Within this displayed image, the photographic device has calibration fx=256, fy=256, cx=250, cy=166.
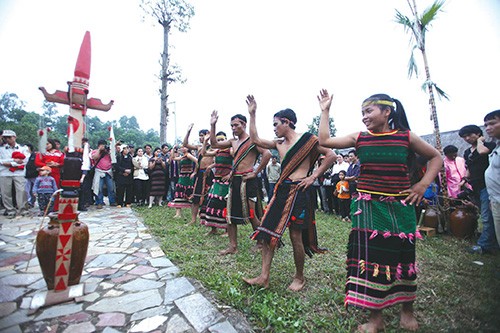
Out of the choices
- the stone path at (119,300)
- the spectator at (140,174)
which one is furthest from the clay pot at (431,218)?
the spectator at (140,174)

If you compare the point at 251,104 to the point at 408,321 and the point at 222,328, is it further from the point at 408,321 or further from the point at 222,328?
the point at 408,321

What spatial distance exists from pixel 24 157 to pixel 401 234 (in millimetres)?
9192

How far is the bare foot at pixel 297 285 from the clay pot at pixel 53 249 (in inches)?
93.4

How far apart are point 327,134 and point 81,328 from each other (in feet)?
9.15

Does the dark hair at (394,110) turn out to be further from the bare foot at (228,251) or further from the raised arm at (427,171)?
the bare foot at (228,251)

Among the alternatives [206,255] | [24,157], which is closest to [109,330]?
[206,255]

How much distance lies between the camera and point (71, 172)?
2.82 metres

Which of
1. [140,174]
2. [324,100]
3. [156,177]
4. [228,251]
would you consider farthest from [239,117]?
[140,174]

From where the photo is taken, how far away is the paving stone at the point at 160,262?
3.55 meters

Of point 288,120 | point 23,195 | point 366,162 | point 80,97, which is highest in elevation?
point 80,97

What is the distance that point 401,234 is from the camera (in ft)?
6.97

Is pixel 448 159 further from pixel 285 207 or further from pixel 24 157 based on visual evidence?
pixel 24 157

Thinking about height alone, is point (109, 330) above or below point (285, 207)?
below

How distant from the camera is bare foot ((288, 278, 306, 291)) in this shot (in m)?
2.87
